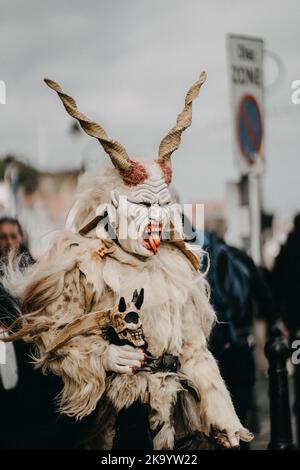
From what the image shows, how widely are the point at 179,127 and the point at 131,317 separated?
1.02 meters

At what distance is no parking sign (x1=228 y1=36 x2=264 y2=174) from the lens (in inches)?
323

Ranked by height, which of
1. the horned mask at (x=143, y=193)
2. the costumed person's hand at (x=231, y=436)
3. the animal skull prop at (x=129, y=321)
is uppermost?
the horned mask at (x=143, y=193)

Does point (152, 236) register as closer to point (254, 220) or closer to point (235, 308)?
point (235, 308)

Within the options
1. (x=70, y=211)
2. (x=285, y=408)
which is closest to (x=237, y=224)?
(x=285, y=408)

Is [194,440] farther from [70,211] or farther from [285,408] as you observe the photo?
[285,408]

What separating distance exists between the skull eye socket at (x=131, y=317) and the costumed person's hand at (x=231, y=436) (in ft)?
2.45

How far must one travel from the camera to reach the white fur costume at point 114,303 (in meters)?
5.08

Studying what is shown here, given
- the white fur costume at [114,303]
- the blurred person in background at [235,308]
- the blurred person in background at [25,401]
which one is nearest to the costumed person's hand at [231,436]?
the white fur costume at [114,303]

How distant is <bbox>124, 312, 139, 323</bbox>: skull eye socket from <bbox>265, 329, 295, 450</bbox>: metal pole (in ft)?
7.78

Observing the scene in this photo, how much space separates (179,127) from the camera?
17.0 ft

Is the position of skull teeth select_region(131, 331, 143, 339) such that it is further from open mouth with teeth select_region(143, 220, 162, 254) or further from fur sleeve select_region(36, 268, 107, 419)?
open mouth with teeth select_region(143, 220, 162, 254)

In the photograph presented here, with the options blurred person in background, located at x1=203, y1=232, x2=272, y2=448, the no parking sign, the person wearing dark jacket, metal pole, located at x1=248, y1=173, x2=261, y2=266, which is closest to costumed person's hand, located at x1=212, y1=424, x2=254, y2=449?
blurred person in background, located at x1=203, y1=232, x2=272, y2=448

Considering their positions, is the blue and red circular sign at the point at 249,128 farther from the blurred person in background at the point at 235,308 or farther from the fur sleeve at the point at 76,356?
the fur sleeve at the point at 76,356
